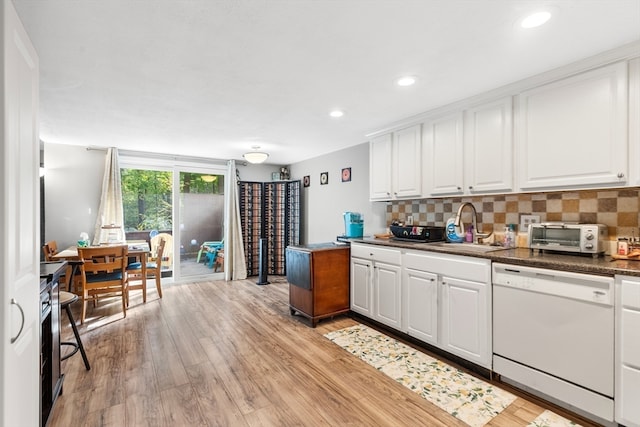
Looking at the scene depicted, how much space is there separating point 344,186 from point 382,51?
113 inches

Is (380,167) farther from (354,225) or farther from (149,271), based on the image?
(149,271)

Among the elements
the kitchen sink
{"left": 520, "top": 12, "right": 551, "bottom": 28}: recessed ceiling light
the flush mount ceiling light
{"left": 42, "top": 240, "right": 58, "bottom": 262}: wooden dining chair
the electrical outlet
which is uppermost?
{"left": 520, "top": 12, "right": 551, "bottom": 28}: recessed ceiling light

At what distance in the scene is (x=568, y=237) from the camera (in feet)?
7.05

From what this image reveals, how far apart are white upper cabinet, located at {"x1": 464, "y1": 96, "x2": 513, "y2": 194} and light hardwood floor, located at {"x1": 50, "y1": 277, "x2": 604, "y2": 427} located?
1639 millimetres

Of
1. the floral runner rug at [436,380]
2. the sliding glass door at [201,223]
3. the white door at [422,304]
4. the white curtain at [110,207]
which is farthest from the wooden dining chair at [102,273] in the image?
the white door at [422,304]

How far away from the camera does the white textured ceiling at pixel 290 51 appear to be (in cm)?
153

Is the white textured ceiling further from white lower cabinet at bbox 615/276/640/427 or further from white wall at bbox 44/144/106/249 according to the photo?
white wall at bbox 44/144/106/249

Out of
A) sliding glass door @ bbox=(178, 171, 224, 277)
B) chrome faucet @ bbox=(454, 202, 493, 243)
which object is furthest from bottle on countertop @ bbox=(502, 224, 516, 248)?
sliding glass door @ bbox=(178, 171, 224, 277)

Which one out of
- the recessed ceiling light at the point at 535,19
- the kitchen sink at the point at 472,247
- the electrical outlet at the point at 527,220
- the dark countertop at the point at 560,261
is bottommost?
the dark countertop at the point at 560,261

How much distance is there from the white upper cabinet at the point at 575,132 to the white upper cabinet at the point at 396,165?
1.00m

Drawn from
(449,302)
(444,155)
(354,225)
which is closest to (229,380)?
(449,302)

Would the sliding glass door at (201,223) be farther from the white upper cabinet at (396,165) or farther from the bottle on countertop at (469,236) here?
the bottle on countertop at (469,236)

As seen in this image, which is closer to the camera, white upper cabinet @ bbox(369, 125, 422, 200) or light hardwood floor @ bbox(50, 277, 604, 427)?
light hardwood floor @ bbox(50, 277, 604, 427)

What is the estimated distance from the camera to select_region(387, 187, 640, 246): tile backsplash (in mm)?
2064
